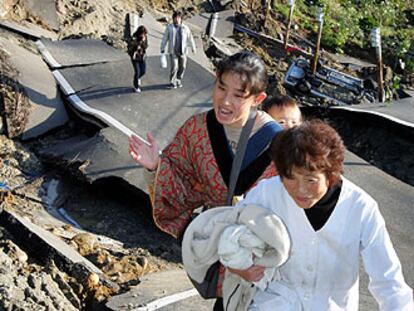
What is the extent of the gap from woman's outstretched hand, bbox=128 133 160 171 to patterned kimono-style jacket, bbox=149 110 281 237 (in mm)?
40

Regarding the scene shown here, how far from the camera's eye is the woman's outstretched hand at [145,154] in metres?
3.56

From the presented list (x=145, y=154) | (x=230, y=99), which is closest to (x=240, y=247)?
(x=230, y=99)

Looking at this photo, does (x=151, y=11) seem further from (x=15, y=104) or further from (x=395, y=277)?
(x=395, y=277)

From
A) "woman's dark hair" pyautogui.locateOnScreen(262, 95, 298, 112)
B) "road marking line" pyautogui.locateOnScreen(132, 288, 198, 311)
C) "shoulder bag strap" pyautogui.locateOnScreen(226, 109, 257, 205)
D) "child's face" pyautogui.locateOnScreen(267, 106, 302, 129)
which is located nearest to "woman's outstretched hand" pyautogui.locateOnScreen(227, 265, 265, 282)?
"shoulder bag strap" pyautogui.locateOnScreen(226, 109, 257, 205)

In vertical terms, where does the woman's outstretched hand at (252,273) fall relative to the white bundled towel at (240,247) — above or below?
below

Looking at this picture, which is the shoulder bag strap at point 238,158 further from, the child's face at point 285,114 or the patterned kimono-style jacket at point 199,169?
the child's face at point 285,114

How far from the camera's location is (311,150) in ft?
Result: 8.32

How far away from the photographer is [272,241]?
262 cm

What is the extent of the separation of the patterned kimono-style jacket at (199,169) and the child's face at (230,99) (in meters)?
0.15

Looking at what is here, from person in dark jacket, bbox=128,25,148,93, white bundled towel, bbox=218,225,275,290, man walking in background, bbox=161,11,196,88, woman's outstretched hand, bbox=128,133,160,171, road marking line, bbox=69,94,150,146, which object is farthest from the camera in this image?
man walking in background, bbox=161,11,196,88

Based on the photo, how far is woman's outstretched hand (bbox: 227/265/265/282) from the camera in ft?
8.93

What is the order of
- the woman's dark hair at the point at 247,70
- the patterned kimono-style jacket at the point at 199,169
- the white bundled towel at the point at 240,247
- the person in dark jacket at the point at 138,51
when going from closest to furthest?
the white bundled towel at the point at 240,247, the woman's dark hair at the point at 247,70, the patterned kimono-style jacket at the point at 199,169, the person in dark jacket at the point at 138,51

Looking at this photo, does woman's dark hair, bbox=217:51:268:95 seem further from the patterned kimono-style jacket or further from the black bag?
the black bag

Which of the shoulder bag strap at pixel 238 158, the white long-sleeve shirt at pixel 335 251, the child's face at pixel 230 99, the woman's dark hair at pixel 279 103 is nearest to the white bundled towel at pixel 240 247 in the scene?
the white long-sleeve shirt at pixel 335 251
